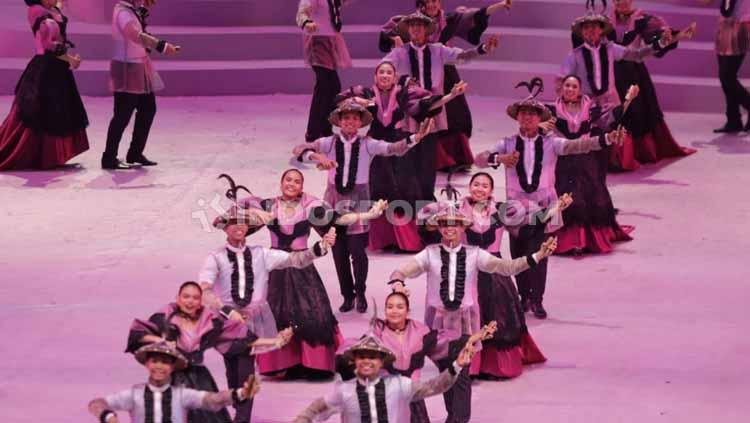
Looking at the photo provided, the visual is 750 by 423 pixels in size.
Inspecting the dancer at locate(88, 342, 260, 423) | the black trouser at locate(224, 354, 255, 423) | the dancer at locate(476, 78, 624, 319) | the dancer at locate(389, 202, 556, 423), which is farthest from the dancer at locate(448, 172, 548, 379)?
the dancer at locate(88, 342, 260, 423)

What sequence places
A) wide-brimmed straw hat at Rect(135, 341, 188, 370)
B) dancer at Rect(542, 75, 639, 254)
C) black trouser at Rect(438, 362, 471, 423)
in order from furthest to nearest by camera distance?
dancer at Rect(542, 75, 639, 254)
black trouser at Rect(438, 362, 471, 423)
wide-brimmed straw hat at Rect(135, 341, 188, 370)

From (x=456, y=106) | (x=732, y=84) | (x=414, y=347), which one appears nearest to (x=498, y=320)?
(x=414, y=347)

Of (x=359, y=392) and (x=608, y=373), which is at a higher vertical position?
(x=359, y=392)

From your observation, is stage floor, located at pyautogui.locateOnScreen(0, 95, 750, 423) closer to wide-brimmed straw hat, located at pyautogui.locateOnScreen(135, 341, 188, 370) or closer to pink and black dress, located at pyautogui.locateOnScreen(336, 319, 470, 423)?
pink and black dress, located at pyautogui.locateOnScreen(336, 319, 470, 423)

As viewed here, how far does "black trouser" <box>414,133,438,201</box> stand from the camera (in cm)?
1045

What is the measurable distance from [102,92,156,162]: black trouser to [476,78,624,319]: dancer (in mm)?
3409

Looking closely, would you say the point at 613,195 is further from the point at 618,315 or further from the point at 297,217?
the point at 297,217

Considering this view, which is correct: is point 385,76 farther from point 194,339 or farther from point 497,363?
point 194,339

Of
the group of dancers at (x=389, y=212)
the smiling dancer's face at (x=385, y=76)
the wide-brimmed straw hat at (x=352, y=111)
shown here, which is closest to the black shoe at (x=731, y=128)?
the group of dancers at (x=389, y=212)

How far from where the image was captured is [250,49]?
14.9 meters

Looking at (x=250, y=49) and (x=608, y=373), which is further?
(x=250, y=49)

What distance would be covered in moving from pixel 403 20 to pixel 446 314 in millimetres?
3561

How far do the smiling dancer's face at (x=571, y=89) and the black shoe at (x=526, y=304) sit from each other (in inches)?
56.8

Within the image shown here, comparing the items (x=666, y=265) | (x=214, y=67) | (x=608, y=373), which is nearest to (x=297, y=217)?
(x=608, y=373)
